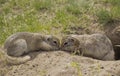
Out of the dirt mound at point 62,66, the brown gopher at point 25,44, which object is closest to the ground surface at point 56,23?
the dirt mound at point 62,66

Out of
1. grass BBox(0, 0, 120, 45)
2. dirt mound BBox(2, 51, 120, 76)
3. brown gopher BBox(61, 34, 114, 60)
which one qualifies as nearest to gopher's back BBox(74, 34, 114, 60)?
brown gopher BBox(61, 34, 114, 60)

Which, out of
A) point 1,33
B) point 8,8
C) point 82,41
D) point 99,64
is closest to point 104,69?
point 99,64

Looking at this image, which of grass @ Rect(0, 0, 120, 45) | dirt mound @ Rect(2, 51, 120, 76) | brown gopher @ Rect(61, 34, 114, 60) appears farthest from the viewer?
grass @ Rect(0, 0, 120, 45)

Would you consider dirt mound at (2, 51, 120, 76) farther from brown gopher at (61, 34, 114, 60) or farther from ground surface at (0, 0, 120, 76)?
brown gopher at (61, 34, 114, 60)

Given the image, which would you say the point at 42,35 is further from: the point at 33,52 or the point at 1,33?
the point at 1,33

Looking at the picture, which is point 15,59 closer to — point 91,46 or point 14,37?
point 14,37

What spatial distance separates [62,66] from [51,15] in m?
2.89

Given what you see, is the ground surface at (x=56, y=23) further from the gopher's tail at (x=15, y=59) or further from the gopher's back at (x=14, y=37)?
the gopher's back at (x=14, y=37)

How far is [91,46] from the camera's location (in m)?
7.60

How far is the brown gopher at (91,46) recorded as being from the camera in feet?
24.8

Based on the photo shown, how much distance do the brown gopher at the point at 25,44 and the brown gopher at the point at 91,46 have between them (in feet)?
0.71

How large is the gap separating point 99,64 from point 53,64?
85 centimetres

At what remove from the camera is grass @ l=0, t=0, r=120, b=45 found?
873cm

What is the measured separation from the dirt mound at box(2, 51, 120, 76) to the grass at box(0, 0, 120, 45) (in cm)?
137
